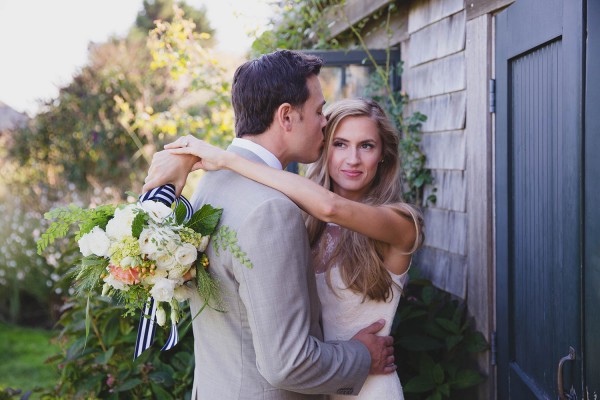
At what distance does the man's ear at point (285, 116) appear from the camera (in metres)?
2.07

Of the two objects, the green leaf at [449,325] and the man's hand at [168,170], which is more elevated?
the man's hand at [168,170]

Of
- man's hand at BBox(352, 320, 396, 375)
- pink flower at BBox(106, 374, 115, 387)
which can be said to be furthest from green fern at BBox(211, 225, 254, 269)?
pink flower at BBox(106, 374, 115, 387)

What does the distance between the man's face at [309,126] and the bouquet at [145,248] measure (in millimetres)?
425

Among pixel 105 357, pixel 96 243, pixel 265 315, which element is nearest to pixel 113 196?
pixel 105 357

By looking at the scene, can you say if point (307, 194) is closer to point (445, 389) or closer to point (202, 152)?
point (202, 152)

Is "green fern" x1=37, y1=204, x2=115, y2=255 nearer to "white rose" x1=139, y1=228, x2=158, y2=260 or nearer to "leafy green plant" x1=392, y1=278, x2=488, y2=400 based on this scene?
"white rose" x1=139, y1=228, x2=158, y2=260

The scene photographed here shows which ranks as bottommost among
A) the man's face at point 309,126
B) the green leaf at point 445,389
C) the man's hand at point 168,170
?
the green leaf at point 445,389

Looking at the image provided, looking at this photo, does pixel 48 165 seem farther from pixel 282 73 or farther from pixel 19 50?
pixel 19 50

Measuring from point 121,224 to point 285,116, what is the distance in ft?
2.01

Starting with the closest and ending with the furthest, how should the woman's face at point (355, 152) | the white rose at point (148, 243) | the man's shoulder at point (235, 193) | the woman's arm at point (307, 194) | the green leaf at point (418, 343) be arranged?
the white rose at point (148, 243) < the man's shoulder at point (235, 193) < the woman's arm at point (307, 194) < the woman's face at point (355, 152) < the green leaf at point (418, 343)

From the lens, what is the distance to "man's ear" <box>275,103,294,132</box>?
2.07m

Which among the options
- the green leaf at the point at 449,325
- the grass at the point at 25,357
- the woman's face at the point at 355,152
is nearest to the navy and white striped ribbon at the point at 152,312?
the woman's face at the point at 355,152

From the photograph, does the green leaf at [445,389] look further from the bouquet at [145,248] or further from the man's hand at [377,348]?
the bouquet at [145,248]

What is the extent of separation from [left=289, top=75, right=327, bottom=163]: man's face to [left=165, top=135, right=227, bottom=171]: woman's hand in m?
0.24
